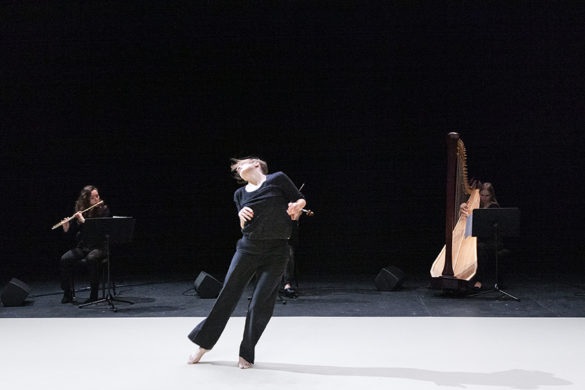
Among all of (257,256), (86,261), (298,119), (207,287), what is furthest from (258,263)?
(298,119)

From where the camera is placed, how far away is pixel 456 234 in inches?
222

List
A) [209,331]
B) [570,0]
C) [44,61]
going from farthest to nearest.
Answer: [44,61] → [570,0] → [209,331]

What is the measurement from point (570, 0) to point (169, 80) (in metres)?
4.97

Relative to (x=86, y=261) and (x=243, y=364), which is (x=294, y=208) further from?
(x=86, y=261)

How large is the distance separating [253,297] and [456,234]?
2.99m

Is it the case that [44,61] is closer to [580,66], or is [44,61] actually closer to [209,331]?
[209,331]

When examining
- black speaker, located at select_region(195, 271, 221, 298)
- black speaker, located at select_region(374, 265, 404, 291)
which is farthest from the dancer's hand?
black speaker, located at select_region(374, 265, 404, 291)

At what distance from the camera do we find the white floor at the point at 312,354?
3.03 metres

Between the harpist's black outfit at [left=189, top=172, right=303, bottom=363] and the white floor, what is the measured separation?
21cm

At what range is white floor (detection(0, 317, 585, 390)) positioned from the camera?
3.03 meters

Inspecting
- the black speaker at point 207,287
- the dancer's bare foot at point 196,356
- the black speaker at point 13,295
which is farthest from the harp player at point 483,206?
the black speaker at point 13,295

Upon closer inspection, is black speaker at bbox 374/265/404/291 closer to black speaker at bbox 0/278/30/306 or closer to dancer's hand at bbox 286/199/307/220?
dancer's hand at bbox 286/199/307/220

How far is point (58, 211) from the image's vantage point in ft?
25.0

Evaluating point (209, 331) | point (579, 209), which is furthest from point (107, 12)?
point (579, 209)
